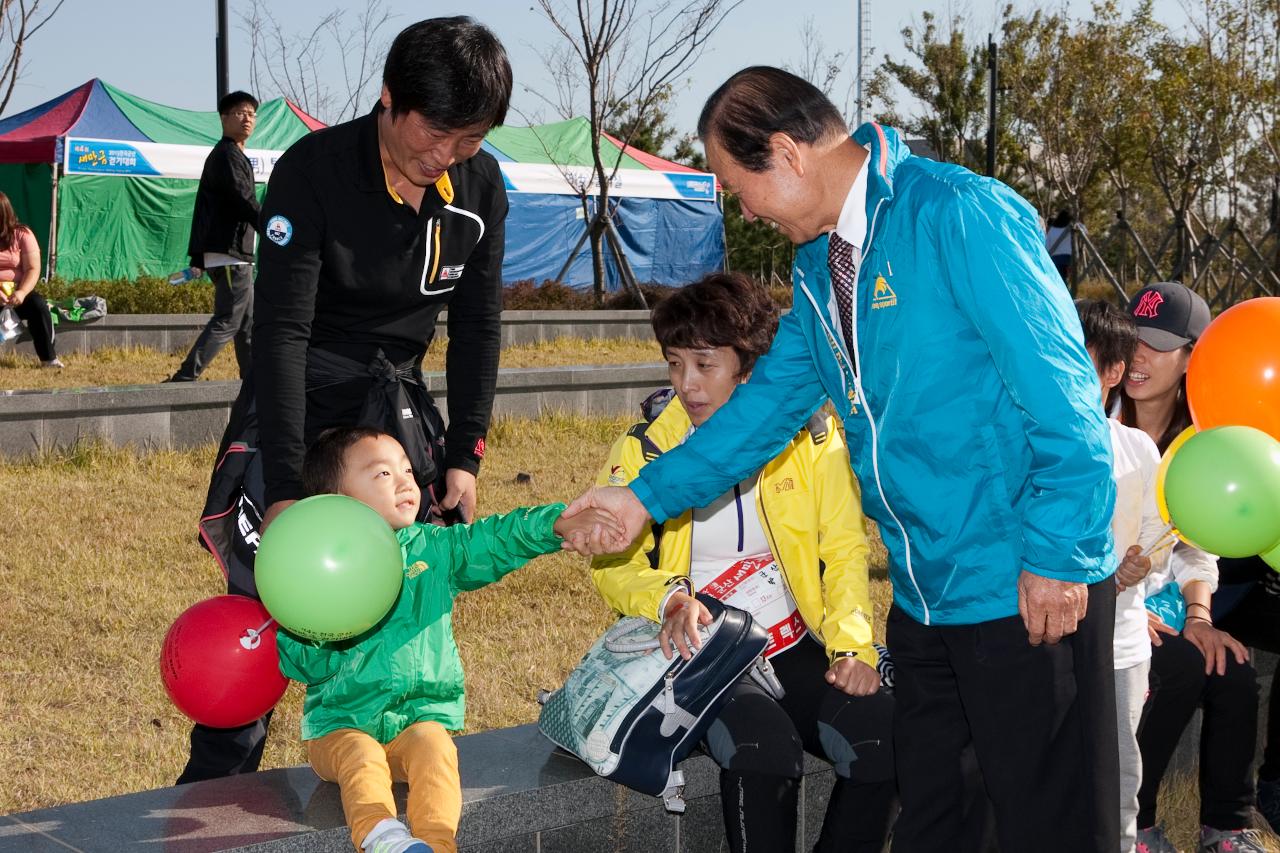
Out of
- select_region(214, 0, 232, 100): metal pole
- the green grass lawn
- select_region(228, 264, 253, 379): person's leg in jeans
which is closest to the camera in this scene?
the green grass lawn

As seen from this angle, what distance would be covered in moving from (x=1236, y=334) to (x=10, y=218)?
9.63m

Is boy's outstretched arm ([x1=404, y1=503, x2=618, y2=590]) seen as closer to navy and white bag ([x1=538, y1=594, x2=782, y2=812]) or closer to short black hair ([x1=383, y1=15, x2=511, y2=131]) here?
navy and white bag ([x1=538, y1=594, x2=782, y2=812])

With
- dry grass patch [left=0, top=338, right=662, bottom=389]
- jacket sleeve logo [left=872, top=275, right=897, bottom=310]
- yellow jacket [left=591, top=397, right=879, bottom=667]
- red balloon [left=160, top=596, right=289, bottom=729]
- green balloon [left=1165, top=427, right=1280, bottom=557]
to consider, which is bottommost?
dry grass patch [left=0, top=338, right=662, bottom=389]

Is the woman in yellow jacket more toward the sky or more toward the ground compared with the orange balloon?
more toward the ground

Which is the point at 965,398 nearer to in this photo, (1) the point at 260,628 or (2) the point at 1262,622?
(1) the point at 260,628

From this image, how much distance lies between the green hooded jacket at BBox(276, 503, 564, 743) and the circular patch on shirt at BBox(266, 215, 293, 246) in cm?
77

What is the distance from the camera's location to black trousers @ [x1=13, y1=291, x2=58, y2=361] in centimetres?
1086

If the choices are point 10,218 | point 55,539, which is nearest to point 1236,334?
point 55,539

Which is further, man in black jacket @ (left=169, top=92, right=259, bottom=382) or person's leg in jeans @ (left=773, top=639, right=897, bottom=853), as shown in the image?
man in black jacket @ (left=169, top=92, right=259, bottom=382)

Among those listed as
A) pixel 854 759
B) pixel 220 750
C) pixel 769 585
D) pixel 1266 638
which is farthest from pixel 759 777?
pixel 1266 638

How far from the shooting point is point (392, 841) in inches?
106

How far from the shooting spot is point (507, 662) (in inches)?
200

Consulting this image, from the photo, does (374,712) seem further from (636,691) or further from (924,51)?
(924,51)

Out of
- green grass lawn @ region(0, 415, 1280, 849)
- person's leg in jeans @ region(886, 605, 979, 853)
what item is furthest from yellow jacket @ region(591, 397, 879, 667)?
green grass lawn @ region(0, 415, 1280, 849)
